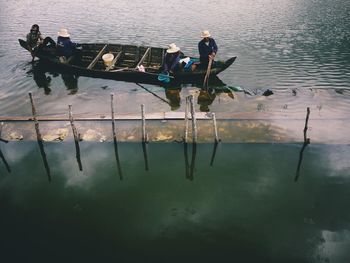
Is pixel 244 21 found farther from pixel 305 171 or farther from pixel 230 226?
pixel 230 226

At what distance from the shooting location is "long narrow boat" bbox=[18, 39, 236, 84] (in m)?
18.9

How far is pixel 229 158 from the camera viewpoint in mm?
13133

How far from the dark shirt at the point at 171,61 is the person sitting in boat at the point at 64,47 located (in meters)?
6.73

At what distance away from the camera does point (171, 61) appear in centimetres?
1869

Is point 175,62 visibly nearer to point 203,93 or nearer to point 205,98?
point 203,93

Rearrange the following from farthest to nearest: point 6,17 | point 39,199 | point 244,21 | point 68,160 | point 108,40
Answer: point 6,17
point 244,21
point 108,40
point 68,160
point 39,199

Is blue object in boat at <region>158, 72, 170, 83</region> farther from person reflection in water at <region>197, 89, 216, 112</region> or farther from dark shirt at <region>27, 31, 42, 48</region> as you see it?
dark shirt at <region>27, 31, 42, 48</region>

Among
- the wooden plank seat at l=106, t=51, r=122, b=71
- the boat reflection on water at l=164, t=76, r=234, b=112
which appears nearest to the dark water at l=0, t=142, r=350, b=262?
the boat reflection on water at l=164, t=76, r=234, b=112

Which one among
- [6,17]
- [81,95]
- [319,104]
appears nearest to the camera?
[319,104]

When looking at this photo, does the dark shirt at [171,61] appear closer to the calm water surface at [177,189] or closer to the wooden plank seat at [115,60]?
the calm water surface at [177,189]

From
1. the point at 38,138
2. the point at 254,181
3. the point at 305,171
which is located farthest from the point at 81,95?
the point at 305,171

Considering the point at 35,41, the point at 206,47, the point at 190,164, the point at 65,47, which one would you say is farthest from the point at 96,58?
the point at 190,164

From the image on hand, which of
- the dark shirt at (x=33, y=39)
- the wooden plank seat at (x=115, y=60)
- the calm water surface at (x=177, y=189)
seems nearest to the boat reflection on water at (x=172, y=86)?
the calm water surface at (x=177, y=189)

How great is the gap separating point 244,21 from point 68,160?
2665 cm
